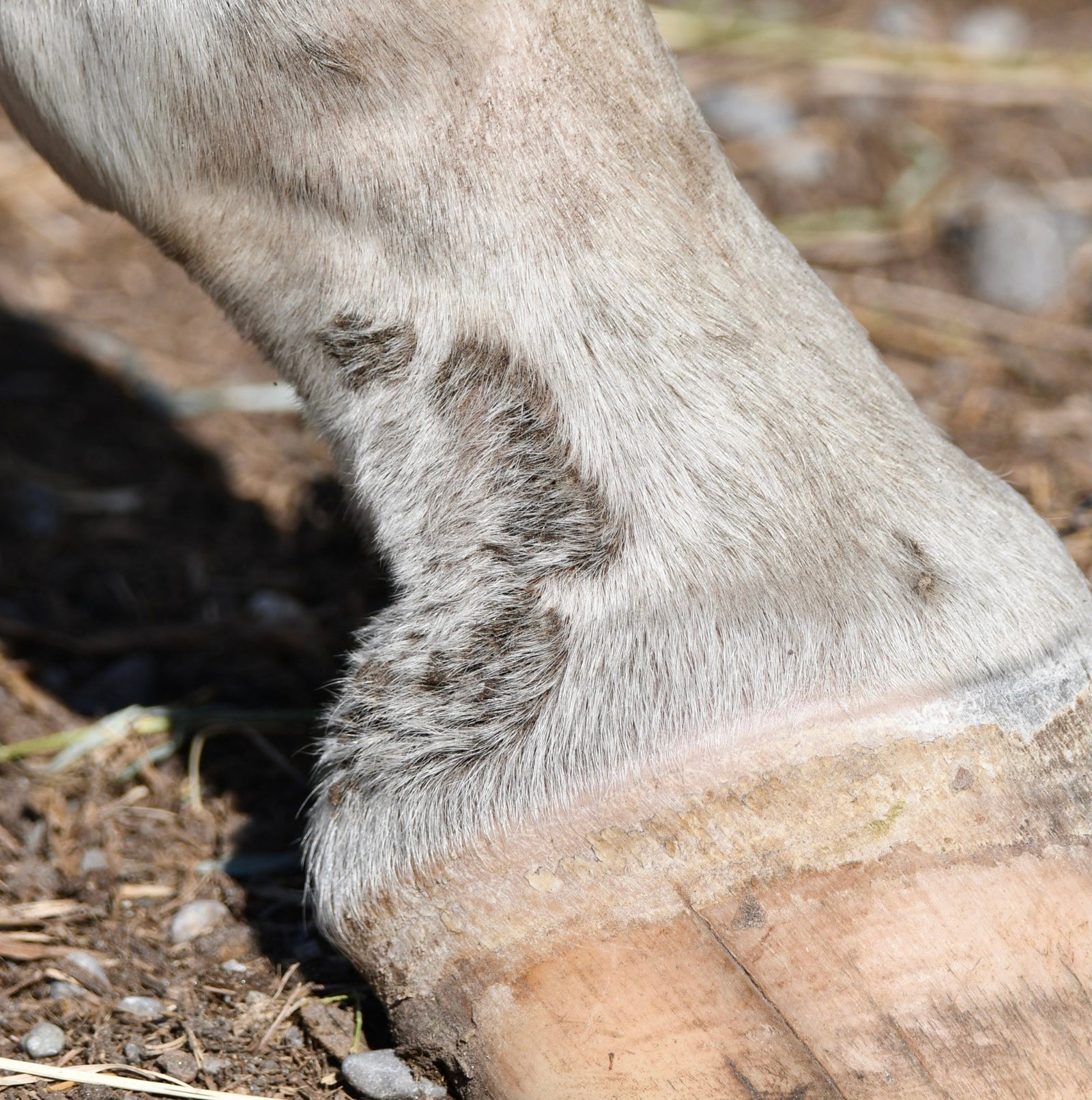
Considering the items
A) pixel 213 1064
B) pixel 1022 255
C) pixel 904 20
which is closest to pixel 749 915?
pixel 213 1064

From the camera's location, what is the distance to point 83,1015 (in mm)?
1152

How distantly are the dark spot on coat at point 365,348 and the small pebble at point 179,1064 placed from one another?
64cm

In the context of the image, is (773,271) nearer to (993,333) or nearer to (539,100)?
(539,100)

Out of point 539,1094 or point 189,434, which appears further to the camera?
point 189,434

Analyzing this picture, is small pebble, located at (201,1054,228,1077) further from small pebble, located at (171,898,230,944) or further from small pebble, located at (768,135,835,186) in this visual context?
small pebble, located at (768,135,835,186)

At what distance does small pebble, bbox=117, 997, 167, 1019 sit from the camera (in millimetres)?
1150

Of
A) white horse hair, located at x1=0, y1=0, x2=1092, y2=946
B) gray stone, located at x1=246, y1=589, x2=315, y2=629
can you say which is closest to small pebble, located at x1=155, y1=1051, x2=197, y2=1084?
white horse hair, located at x1=0, y1=0, x2=1092, y2=946

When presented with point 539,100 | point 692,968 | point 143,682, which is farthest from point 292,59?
point 143,682

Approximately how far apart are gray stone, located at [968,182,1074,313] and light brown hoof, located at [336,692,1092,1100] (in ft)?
5.68

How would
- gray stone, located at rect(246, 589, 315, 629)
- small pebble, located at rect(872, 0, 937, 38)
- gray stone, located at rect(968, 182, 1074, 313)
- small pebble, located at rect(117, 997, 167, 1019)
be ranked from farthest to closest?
small pebble, located at rect(872, 0, 937, 38)
gray stone, located at rect(968, 182, 1074, 313)
gray stone, located at rect(246, 589, 315, 629)
small pebble, located at rect(117, 997, 167, 1019)

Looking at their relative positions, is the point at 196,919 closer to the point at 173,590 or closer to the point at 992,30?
the point at 173,590

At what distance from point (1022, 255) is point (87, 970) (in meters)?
2.17

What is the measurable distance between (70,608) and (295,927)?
2.44 ft

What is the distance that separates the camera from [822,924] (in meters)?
0.88
